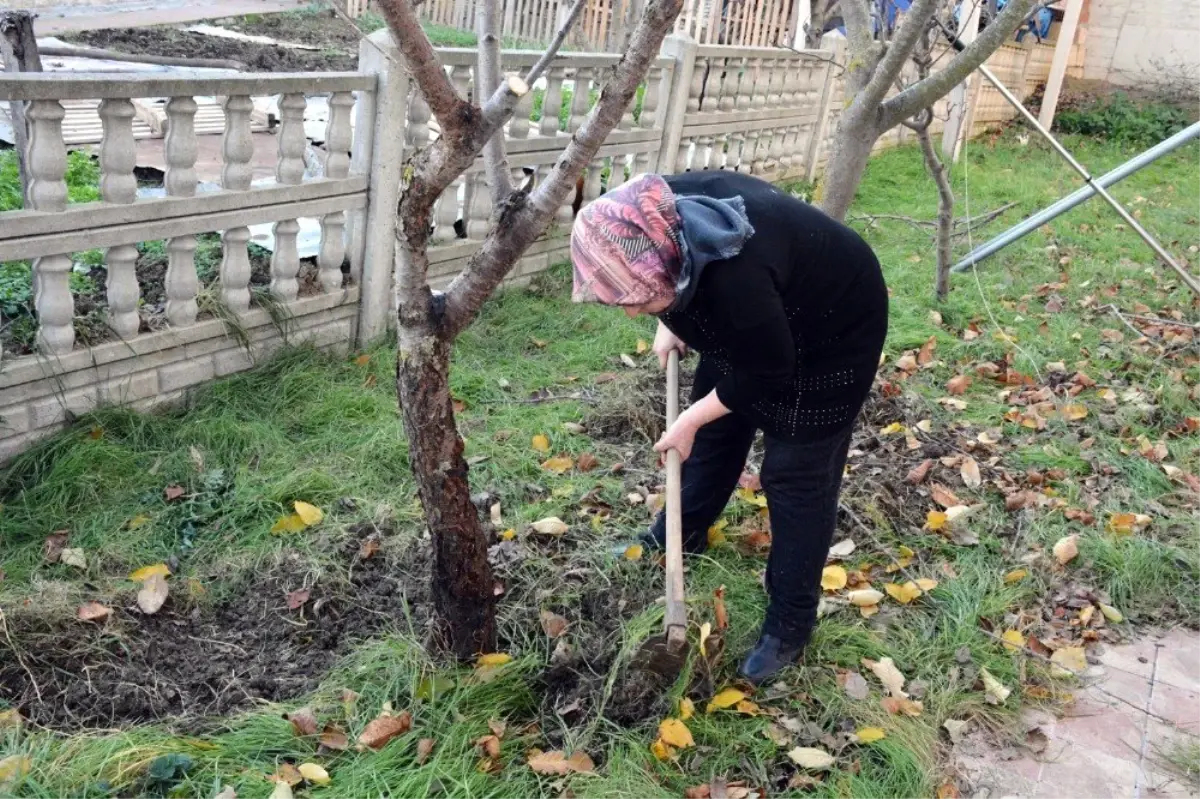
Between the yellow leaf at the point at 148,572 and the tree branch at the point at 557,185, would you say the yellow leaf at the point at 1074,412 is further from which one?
the yellow leaf at the point at 148,572

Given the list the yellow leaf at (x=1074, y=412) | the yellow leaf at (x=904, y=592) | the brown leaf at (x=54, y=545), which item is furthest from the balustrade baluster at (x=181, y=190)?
the yellow leaf at (x=1074, y=412)

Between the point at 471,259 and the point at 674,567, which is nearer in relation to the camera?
the point at 471,259

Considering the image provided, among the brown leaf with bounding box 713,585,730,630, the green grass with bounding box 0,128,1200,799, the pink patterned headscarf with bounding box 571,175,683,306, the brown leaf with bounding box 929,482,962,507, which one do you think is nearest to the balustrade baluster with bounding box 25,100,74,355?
the green grass with bounding box 0,128,1200,799

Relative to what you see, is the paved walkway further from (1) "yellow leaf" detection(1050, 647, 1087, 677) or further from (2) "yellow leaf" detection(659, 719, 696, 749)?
(2) "yellow leaf" detection(659, 719, 696, 749)

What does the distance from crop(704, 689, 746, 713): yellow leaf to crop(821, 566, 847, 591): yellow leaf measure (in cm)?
72

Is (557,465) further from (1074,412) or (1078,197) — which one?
(1078,197)

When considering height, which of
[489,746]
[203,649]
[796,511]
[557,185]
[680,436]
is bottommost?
[203,649]

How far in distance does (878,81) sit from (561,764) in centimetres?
320

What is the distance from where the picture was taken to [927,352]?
5.80m

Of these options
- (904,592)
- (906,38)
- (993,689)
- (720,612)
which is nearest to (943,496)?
(904,592)

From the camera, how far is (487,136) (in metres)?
2.35

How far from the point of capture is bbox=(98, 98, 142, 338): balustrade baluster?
12.6 ft

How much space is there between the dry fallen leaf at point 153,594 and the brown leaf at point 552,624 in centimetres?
119

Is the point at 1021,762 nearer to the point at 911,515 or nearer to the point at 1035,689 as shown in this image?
the point at 1035,689
